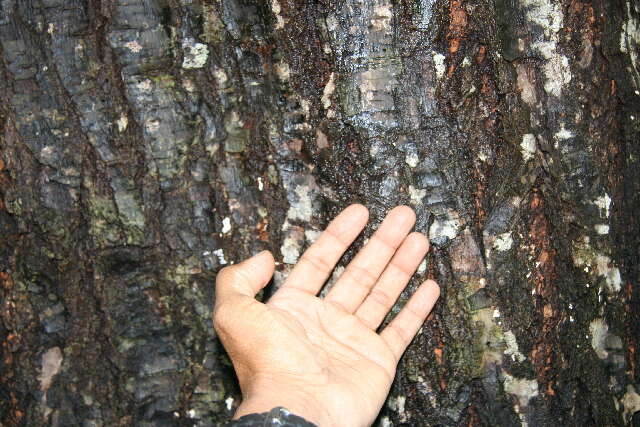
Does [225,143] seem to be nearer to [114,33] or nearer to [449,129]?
[114,33]

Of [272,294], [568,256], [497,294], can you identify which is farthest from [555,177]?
[272,294]

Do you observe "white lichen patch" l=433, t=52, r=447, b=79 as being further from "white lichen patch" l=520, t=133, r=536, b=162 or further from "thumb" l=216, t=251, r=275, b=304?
"thumb" l=216, t=251, r=275, b=304

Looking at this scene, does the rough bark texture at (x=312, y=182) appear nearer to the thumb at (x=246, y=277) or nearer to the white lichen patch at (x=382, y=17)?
the white lichen patch at (x=382, y=17)

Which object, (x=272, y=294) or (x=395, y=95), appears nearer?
(x=395, y=95)

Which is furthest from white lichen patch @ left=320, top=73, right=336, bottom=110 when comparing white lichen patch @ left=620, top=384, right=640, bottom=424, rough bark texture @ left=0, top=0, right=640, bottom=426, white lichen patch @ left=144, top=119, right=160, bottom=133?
white lichen patch @ left=620, top=384, right=640, bottom=424

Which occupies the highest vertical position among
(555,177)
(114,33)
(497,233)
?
(114,33)

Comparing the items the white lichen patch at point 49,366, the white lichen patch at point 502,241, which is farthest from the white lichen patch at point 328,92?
the white lichen patch at point 49,366

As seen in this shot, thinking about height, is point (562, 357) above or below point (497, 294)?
below
